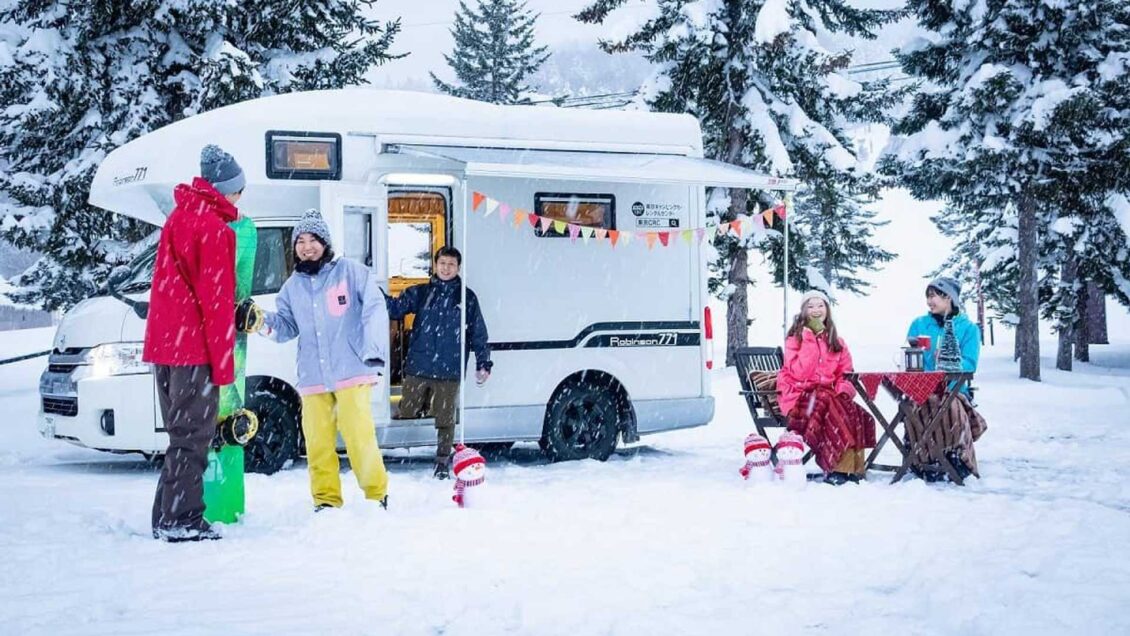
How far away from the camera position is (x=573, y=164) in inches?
350

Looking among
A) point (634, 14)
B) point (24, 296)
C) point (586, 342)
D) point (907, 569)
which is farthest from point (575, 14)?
point (907, 569)

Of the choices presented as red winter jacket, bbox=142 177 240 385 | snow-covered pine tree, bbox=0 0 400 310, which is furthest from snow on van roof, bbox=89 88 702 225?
snow-covered pine tree, bbox=0 0 400 310

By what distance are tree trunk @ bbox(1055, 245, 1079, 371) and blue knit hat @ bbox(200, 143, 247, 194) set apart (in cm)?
1938

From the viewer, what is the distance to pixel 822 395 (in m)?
8.41

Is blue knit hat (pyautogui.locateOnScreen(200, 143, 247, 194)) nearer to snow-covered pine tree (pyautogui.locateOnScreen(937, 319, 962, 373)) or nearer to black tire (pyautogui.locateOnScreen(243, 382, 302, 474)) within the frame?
black tire (pyautogui.locateOnScreen(243, 382, 302, 474))

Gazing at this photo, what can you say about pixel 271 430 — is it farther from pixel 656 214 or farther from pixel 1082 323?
pixel 1082 323

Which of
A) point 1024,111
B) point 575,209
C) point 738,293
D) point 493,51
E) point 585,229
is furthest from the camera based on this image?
point 493,51

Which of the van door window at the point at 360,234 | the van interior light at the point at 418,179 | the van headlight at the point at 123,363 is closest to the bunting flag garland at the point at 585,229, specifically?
the van interior light at the point at 418,179

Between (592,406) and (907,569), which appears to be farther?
(592,406)

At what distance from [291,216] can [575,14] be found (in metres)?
12.9

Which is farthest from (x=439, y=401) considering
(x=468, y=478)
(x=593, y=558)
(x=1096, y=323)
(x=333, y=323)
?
(x=1096, y=323)

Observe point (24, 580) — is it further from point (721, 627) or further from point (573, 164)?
point (573, 164)

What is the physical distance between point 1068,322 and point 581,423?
51.3 ft

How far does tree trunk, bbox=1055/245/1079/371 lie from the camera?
22.3 meters
